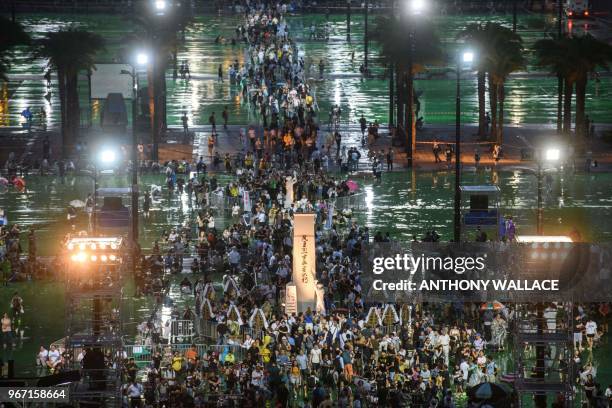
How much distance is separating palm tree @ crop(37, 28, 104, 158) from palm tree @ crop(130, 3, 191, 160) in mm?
2810

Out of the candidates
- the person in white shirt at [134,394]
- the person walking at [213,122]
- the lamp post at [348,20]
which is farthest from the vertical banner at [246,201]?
the lamp post at [348,20]

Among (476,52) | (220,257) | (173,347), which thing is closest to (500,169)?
(476,52)

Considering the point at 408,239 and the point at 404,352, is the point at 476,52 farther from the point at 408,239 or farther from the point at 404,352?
the point at 404,352

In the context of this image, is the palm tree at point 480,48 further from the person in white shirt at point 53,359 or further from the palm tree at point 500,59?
the person in white shirt at point 53,359

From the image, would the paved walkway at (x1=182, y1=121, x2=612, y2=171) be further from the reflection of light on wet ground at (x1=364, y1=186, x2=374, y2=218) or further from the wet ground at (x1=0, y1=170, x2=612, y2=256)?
the reflection of light on wet ground at (x1=364, y1=186, x2=374, y2=218)

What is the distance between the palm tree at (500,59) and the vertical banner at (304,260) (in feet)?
113

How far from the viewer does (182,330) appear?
2411 inches

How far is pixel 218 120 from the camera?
108m

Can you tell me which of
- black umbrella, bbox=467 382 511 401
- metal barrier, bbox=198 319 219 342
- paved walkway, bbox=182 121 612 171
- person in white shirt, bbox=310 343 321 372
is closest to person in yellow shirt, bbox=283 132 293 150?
paved walkway, bbox=182 121 612 171

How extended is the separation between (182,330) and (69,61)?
123 feet

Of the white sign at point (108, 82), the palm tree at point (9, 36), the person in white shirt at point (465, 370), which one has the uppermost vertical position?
the palm tree at point (9, 36)

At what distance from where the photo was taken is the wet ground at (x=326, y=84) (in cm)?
11100

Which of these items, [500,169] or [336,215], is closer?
[336,215]

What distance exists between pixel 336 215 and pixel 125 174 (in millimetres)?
14562
